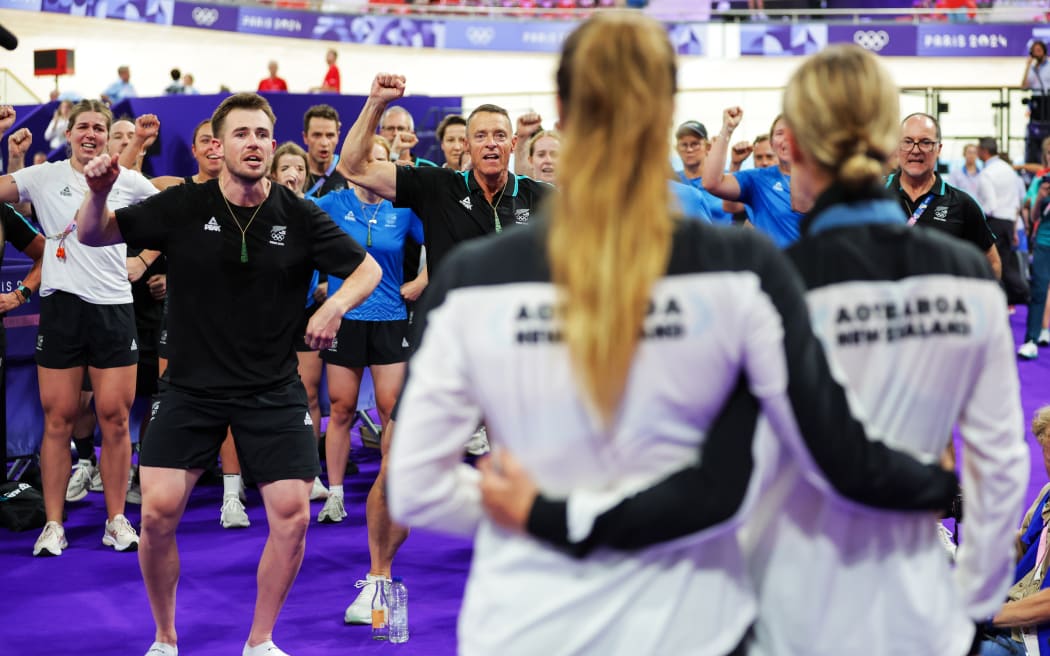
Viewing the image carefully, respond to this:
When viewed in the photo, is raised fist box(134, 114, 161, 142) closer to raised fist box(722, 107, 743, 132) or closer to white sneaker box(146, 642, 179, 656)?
white sneaker box(146, 642, 179, 656)

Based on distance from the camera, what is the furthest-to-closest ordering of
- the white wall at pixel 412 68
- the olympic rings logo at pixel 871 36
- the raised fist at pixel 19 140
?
1. the olympic rings logo at pixel 871 36
2. the white wall at pixel 412 68
3. the raised fist at pixel 19 140

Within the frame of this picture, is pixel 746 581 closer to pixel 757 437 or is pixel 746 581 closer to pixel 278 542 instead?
pixel 757 437

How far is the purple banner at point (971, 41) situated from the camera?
22.5 metres

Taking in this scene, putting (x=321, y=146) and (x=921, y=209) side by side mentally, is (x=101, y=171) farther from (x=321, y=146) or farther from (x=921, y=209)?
(x=321, y=146)

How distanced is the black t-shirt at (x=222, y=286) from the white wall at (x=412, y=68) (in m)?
15.1

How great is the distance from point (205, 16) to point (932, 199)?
17.9m

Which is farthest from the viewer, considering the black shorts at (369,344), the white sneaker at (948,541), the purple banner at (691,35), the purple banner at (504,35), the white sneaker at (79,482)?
the purple banner at (504,35)

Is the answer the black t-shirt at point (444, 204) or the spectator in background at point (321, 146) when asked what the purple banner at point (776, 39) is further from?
the black t-shirt at point (444, 204)

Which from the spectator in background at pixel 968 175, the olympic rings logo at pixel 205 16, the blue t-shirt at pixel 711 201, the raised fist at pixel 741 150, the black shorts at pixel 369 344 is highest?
the olympic rings logo at pixel 205 16

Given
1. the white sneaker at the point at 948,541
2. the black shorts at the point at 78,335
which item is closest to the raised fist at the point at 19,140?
the black shorts at the point at 78,335

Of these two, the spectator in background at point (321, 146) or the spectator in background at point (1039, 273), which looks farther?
the spectator in background at point (1039, 273)

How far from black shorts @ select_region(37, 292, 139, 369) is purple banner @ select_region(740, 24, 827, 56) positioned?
18.0 m

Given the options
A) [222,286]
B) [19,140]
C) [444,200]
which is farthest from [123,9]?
[222,286]

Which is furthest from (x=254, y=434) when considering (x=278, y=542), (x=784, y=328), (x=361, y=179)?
(x=784, y=328)
